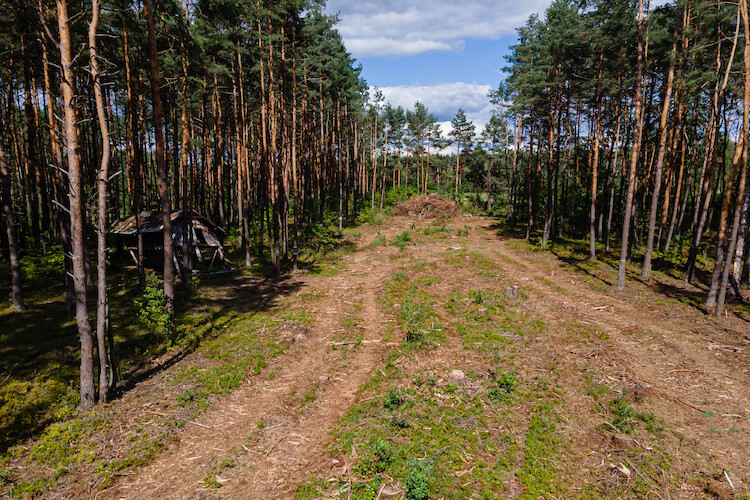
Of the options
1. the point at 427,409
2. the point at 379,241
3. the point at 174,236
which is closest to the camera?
the point at 427,409

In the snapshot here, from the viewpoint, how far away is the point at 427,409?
8859 mm

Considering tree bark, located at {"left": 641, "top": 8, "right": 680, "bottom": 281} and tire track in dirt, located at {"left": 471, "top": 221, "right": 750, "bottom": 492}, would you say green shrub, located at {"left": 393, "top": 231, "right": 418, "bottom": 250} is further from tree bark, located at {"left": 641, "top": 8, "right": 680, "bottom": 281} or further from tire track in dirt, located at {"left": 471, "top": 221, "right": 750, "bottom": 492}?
tree bark, located at {"left": 641, "top": 8, "right": 680, "bottom": 281}

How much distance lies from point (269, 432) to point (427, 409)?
3870 millimetres

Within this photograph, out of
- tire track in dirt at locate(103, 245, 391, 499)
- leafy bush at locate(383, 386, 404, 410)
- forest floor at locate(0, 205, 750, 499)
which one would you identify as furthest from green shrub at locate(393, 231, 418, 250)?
leafy bush at locate(383, 386, 404, 410)

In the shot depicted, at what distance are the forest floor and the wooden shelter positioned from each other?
22.8 feet

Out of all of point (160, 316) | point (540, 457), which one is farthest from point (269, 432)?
point (160, 316)

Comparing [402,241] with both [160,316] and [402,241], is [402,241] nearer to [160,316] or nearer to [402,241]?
[402,241]

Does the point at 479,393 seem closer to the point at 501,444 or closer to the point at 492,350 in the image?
the point at 501,444

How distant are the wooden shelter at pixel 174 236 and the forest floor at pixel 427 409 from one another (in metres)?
6.96

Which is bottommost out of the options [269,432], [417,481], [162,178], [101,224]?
[269,432]

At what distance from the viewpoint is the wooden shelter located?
2197 cm

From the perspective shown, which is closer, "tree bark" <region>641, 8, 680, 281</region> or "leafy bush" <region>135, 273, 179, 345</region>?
"leafy bush" <region>135, 273, 179, 345</region>

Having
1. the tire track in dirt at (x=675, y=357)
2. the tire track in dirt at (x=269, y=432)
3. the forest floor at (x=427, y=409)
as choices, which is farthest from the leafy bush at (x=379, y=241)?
the tire track in dirt at (x=269, y=432)

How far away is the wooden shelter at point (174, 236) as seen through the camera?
22.0 meters
